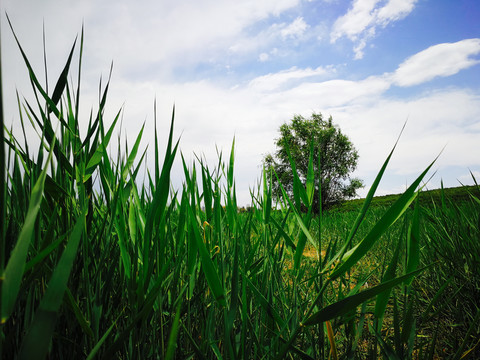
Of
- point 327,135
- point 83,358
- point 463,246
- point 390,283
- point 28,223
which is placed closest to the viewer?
point 28,223

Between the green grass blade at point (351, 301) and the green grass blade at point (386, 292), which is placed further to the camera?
the green grass blade at point (386, 292)

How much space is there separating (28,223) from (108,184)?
1.69 feet

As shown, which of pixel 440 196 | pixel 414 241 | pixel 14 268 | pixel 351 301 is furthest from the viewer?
pixel 440 196

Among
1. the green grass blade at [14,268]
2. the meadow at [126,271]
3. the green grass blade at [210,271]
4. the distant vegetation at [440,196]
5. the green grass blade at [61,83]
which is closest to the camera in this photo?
the green grass blade at [14,268]

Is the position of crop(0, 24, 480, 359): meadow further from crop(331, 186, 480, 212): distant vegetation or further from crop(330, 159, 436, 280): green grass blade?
crop(331, 186, 480, 212): distant vegetation

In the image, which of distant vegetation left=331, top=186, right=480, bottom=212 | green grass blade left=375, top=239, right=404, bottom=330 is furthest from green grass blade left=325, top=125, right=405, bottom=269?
distant vegetation left=331, top=186, right=480, bottom=212

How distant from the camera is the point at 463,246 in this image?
1.44 m

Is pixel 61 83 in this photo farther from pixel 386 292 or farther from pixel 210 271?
pixel 386 292

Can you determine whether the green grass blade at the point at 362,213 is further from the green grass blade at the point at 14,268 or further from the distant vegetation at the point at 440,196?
the distant vegetation at the point at 440,196

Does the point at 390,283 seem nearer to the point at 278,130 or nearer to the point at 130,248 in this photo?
the point at 130,248

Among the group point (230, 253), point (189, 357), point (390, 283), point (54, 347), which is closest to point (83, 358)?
point (54, 347)

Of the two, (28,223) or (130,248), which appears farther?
(130,248)

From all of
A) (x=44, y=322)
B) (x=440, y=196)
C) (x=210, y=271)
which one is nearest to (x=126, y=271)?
(x=210, y=271)

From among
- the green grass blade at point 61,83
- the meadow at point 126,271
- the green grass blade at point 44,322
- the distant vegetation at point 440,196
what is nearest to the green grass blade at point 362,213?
the meadow at point 126,271
